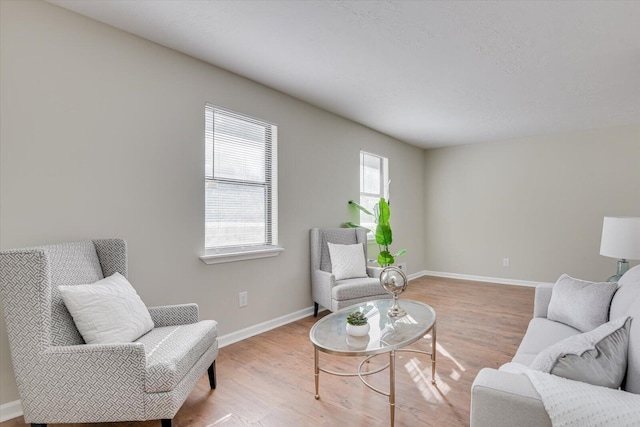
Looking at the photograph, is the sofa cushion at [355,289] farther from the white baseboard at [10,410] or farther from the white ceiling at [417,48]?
the white baseboard at [10,410]

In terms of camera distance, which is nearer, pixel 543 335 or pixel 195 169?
pixel 543 335

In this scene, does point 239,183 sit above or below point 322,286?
above

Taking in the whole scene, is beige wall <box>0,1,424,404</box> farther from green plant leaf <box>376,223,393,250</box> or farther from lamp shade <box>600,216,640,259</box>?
lamp shade <box>600,216,640,259</box>

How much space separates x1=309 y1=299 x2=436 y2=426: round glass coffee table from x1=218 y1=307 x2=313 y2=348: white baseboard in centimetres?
113

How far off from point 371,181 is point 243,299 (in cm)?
282

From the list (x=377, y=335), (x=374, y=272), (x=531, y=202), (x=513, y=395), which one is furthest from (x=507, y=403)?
(x=531, y=202)

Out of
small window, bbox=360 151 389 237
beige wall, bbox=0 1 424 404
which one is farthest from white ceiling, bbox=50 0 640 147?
small window, bbox=360 151 389 237

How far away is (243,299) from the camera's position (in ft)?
9.97

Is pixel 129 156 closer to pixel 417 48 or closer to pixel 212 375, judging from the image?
pixel 212 375

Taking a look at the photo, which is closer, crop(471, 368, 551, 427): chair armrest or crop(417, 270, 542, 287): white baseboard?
crop(471, 368, 551, 427): chair armrest

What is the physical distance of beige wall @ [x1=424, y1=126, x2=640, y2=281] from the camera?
4652mm

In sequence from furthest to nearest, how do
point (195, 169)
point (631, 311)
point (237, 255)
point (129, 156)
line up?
point (237, 255), point (195, 169), point (129, 156), point (631, 311)

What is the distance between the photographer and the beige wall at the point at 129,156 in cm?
189

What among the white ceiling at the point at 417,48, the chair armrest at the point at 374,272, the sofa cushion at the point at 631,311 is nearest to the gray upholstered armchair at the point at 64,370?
the white ceiling at the point at 417,48
